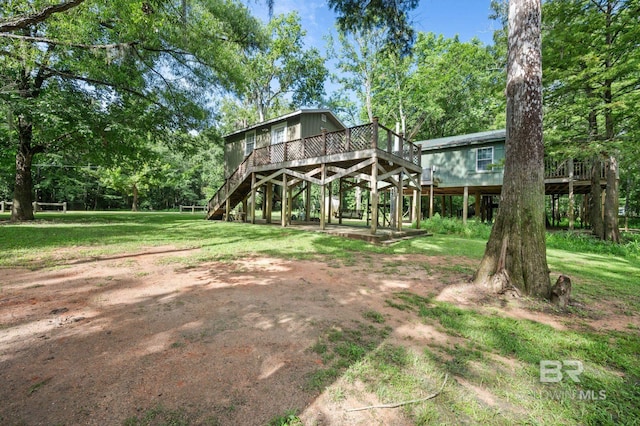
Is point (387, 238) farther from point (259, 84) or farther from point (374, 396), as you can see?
point (259, 84)

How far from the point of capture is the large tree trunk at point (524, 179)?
4.25 metres

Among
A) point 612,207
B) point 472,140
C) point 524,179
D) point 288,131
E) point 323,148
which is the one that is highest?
point 288,131

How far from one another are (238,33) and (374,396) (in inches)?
637

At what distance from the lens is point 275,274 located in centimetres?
515

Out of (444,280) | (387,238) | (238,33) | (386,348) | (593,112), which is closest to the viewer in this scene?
(386,348)

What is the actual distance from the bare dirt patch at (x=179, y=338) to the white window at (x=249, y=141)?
46.0ft

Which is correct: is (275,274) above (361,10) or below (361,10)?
below

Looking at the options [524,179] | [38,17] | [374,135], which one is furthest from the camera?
[374,135]

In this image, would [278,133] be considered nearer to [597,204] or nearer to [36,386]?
[36,386]

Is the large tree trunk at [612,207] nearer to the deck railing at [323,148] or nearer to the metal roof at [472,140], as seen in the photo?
the metal roof at [472,140]

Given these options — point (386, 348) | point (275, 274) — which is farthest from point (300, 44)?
point (386, 348)

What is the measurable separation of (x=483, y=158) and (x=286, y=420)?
19.2m

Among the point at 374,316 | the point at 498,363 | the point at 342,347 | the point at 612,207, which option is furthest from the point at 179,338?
the point at 612,207

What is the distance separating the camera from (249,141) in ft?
60.1
